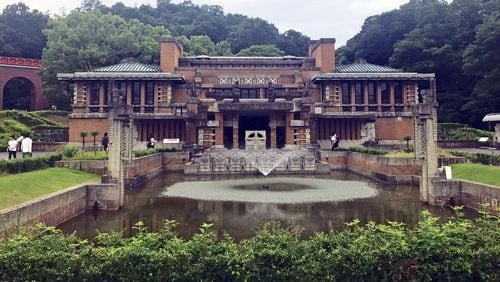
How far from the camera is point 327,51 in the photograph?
4472 cm

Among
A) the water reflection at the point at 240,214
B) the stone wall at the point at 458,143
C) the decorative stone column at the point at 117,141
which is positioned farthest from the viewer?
the stone wall at the point at 458,143

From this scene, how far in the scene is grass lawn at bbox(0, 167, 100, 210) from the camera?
11.3m

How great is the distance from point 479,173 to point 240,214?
36.1 feet

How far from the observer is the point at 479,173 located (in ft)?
52.8

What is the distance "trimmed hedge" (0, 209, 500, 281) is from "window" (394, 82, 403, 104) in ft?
124

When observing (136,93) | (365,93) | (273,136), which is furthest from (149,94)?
(365,93)

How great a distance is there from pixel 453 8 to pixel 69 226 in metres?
57.0

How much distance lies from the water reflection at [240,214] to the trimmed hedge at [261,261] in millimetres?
4377

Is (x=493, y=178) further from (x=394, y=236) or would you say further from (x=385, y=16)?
(x=385, y=16)

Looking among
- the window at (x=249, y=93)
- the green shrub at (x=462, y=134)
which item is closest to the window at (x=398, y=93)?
the green shrub at (x=462, y=134)

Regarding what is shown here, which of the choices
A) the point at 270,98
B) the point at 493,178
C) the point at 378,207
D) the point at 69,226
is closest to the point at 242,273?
the point at 69,226

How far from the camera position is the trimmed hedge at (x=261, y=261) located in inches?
221

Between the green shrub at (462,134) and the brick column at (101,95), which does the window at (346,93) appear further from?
the brick column at (101,95)

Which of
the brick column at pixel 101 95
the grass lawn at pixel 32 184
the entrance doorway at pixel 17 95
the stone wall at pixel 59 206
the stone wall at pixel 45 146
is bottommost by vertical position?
the stone wall at pixel 59 206
